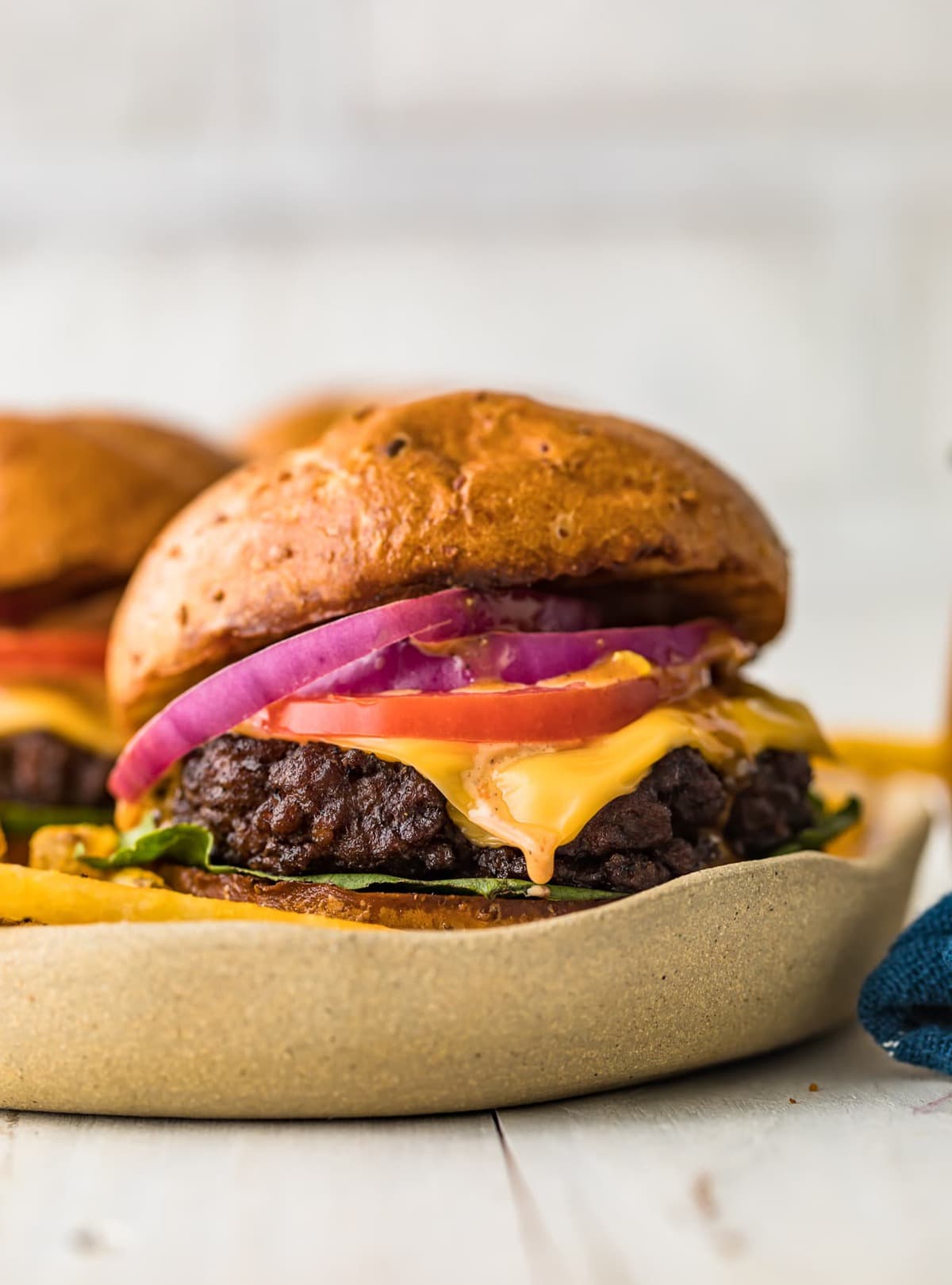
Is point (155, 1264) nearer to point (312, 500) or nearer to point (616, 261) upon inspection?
point (312, 500)

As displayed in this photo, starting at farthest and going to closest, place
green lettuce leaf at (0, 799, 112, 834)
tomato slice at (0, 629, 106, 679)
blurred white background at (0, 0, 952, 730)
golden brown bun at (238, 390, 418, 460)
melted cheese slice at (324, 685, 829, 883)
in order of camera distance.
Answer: blurred white background at (0, 0, 952, 730) < golden brown bun at (238, 390, 418, 460) < tomato slice at (0, 629, 106, 679) < green lettuce leaf at (0, 799, 112, 834) < melted cheese slice at (324, 685, 829, 883)

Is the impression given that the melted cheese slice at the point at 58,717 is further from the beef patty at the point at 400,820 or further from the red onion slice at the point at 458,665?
the red onion slice at the point at 458,665

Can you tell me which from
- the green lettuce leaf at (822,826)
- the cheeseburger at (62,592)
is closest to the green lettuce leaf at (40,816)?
the cheeseburger at (62,592)

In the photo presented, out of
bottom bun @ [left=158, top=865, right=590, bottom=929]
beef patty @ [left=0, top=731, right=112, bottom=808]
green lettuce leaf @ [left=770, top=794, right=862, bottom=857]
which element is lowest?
beef patty @ [left=0, top=731, right=112, bottom=808]

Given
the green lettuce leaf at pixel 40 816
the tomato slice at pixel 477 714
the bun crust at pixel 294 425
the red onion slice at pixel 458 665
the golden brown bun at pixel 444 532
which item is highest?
the golden brown bun at pixel 444 532

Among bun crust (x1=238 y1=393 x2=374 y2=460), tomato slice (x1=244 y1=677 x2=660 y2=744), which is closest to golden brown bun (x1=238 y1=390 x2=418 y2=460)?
bun crust (x1=238 y1=393 x2=374 y2=460)

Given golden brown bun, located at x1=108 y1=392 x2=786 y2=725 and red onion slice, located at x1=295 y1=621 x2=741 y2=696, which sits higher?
golden brown bun, located at x1=108 y1=392 x2=786 y2=725

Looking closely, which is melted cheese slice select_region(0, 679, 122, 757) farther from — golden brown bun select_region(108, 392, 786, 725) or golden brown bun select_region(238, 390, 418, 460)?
golden brown bun select_region(238, 390, 418, 460)
